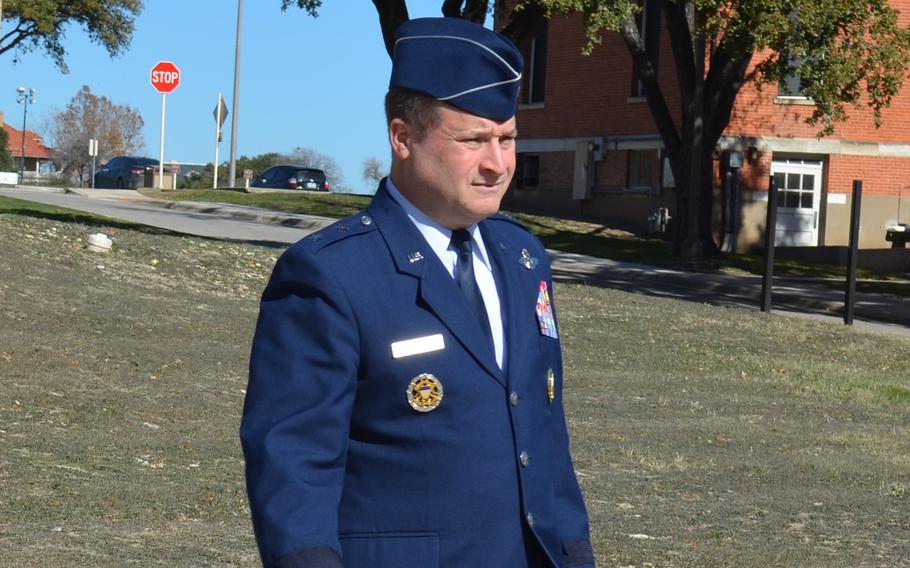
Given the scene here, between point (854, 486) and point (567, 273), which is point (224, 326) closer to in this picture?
point (854, 486)

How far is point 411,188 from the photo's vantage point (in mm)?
2875

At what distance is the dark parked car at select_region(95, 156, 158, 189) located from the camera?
5224 centimetres

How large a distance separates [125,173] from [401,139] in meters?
51.4

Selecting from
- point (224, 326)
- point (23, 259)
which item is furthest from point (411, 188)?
point (23, 259)

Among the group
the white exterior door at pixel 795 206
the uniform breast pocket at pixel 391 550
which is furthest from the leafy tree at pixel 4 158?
the uniform breast pocket at pixel 391 550

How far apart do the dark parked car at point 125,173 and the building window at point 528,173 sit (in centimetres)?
1622

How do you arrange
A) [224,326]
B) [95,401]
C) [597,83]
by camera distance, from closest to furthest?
[95,401]
[224,326]
[597,83]

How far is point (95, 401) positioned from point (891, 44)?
61.2ft

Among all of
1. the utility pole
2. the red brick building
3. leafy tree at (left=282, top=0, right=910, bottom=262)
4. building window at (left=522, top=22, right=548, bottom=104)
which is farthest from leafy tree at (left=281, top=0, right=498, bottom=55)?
the utility pole

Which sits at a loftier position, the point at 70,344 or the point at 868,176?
the point at 868,176

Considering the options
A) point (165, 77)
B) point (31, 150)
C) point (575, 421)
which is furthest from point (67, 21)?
point (31, 150)

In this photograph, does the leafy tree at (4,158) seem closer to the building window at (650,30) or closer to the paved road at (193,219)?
the paved road at (193,219)

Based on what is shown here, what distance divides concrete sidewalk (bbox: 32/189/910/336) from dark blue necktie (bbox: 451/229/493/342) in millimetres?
17406

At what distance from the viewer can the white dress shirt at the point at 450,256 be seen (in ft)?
9.44
